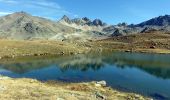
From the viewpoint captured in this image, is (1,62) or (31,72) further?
(1,62)

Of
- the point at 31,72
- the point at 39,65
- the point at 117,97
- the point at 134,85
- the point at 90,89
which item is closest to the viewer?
the point at 117,97

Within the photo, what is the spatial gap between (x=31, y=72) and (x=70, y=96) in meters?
51.6

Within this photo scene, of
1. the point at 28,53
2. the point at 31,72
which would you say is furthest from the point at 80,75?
the point at 28,53

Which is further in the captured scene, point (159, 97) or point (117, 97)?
point (159, 97)

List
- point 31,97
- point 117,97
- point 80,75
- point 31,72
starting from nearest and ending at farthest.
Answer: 1. point 31,97
2. point 117,97
3. point 80,75
4. point 31,72

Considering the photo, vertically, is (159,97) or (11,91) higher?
(11,91)

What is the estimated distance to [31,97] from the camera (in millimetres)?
43844

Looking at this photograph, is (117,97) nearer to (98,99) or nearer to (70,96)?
(98,99)

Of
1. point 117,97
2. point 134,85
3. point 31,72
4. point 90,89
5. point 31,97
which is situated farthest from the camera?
point 31,72

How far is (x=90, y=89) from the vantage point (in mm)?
59188

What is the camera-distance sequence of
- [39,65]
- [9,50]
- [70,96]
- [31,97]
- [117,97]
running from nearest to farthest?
[31,97]
[70,96]
[117,97]
[39,65]
[9,50]

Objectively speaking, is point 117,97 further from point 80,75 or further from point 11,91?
Answer: point 80,75

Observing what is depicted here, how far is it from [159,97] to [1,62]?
246 feet

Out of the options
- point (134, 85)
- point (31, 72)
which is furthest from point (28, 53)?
point (134, 85)
